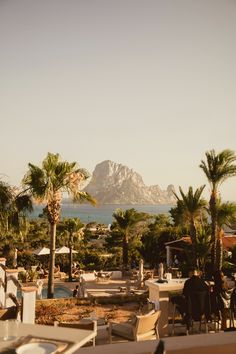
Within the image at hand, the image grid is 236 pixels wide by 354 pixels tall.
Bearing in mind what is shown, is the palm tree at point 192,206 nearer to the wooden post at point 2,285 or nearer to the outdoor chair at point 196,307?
the wooden post at point 2,285

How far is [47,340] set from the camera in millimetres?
2365

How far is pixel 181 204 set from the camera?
19.6 meters

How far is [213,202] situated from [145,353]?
15763 millimetres

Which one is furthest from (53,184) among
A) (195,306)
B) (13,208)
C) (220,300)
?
(195,306)

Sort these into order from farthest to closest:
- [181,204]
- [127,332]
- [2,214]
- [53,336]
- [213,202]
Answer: [181,204]
[213,202]
[2,214]
[127,332]
[53,336]

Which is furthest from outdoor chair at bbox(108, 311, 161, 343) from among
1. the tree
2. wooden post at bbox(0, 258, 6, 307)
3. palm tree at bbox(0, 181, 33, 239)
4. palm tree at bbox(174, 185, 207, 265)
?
the tree

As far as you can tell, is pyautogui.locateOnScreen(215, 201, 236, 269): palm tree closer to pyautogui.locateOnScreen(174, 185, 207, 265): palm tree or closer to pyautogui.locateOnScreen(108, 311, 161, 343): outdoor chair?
pyautogui.locateOnScreen(174, 185, 207, 265): palm tree

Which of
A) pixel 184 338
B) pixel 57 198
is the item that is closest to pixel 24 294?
pixel 184 338

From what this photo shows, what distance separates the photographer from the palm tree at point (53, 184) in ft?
49.0

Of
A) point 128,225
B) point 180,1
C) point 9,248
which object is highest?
point 180,1

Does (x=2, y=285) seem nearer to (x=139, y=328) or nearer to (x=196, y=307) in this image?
(x=139, y=328)

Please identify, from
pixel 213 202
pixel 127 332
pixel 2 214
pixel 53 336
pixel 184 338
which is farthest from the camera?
pixel 213 202

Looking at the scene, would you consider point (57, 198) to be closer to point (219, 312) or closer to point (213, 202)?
point (213, 202)

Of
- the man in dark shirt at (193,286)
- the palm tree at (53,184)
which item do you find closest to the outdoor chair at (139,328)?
the man in dark shirt at (193,286)
